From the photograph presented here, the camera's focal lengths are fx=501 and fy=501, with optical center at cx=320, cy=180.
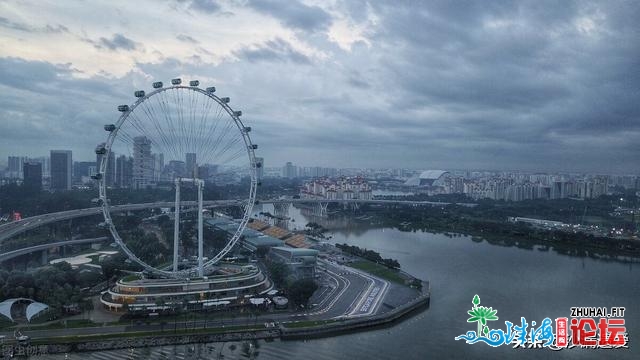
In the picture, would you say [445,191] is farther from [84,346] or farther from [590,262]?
[84,346]

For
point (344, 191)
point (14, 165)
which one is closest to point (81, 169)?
point (14, 165)

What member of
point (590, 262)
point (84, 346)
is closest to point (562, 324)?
point (84, 346)

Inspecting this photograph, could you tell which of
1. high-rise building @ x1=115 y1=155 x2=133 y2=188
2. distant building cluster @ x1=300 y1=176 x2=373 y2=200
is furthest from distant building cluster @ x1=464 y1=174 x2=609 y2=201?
high-rise building @ x1=115 y1=155 x2=133 y2=188

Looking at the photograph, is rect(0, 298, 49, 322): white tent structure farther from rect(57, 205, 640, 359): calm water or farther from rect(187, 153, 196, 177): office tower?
rect(187, 153, 196, 177): office tower

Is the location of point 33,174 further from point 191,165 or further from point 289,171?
point 289,171

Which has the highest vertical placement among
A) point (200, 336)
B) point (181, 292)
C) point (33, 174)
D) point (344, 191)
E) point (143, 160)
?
point (143, 160)

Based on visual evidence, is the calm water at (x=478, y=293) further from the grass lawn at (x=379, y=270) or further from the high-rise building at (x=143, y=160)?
the high-rise building at (x=143, y=160)

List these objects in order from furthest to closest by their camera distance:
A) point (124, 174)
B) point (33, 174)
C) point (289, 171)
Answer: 1. point (289, 171)
2. point (124, 174)
3. point (33, 174)
